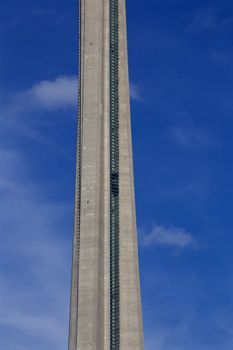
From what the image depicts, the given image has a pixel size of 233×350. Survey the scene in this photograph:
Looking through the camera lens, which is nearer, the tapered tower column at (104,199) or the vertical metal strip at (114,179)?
the tapered tower column at (104,199)

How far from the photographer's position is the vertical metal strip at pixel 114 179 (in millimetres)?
66312

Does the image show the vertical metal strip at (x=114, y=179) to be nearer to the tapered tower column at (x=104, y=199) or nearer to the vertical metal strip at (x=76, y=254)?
the tapered tower column at (x=104, y=199)

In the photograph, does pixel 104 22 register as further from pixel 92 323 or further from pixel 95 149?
pixel 92 323

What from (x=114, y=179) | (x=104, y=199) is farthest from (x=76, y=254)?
(x=114, y=179)

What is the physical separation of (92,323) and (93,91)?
19694mm

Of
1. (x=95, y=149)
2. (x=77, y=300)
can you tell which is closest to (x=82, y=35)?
(x=95, y=149)

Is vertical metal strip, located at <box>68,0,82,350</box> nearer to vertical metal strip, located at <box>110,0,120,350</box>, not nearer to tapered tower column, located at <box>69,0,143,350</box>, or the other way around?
tapered tower column, located at <box>69,0,143,350</box>

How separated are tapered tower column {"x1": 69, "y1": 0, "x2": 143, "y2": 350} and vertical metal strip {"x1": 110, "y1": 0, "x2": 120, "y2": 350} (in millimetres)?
76

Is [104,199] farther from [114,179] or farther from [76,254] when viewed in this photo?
[76,254]

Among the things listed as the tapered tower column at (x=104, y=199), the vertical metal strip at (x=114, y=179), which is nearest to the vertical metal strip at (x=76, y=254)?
the tapered tower column at (x=104, y=199)

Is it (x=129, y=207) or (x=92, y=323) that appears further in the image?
(x=129, y=207)

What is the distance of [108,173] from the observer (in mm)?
70188

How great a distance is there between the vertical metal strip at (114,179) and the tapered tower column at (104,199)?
0.08 meters

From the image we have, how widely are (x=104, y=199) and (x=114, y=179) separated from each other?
2039mm
